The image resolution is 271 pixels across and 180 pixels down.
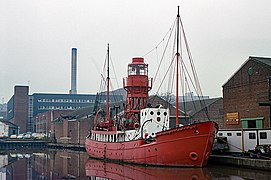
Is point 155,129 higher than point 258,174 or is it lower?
higher

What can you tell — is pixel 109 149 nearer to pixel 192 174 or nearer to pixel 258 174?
pixel 192 174

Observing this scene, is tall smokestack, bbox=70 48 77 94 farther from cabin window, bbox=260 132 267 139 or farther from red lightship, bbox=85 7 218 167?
cabin window, bbox=260 132 267 139

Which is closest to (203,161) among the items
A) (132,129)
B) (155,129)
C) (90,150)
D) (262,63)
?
(155,129)

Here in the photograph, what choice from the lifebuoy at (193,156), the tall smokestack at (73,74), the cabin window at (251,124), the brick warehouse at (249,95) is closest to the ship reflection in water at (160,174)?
the lifebuoy at (193,156)

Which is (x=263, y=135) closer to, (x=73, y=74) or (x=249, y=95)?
(x=249, y=95)

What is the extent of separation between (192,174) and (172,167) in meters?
3.69

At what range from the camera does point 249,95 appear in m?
36.2

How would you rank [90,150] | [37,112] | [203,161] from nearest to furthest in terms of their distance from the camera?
1. [203,161]
2. [90,150]
3. [37,112]

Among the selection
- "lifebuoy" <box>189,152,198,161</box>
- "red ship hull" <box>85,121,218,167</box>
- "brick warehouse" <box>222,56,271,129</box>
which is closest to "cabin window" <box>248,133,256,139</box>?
"red ship hull" <box>85,121,218,167</box>

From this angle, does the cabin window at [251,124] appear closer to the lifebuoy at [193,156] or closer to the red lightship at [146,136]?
the red lightship at [146,136]

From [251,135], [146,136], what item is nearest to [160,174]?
[146,136]

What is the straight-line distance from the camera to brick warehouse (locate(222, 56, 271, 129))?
3397 centimetres

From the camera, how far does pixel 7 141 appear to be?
7588cm

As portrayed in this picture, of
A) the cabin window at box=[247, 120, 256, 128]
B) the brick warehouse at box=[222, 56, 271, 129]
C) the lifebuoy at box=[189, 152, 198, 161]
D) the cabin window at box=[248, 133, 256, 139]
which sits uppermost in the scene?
the brick warehouse at box=[222, 56, 271, 129]
